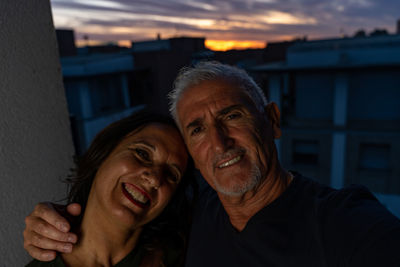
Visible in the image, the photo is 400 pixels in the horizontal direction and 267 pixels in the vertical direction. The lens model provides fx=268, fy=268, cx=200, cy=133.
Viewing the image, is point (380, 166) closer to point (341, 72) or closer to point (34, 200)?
point (341, 72)

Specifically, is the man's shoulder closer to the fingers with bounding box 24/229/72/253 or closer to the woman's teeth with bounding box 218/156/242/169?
the woman's teeth with bounding box 218/156/242/169

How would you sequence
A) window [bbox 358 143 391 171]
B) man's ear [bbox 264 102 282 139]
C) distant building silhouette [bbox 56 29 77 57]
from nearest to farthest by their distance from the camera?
man's ear [bbox 264 102 282 139], window [bbox 358 143 391 171], distant building silhouette [bbox 56 29 77 57]

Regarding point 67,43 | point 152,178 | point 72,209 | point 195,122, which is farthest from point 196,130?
point 67,43

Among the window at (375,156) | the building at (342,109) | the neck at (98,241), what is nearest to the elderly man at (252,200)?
the neck at (98,241)

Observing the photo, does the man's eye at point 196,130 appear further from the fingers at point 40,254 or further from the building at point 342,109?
the building at point 342,109

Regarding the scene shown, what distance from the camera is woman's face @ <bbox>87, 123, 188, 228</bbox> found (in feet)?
4.60

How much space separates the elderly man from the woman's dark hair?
127 mm

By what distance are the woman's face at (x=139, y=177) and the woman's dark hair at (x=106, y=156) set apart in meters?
0.06

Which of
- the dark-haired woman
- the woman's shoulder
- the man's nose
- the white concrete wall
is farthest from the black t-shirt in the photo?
the white concrete wall

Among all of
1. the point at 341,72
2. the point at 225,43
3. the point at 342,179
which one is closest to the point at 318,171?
the point at 342,179

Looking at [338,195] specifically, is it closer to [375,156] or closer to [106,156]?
[106,156]

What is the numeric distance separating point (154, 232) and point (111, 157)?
22.8 inches

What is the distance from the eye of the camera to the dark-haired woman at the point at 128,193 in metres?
1.41

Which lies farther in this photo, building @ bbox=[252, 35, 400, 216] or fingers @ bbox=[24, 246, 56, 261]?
building @ bbox=[252, 35, 400, 216]
